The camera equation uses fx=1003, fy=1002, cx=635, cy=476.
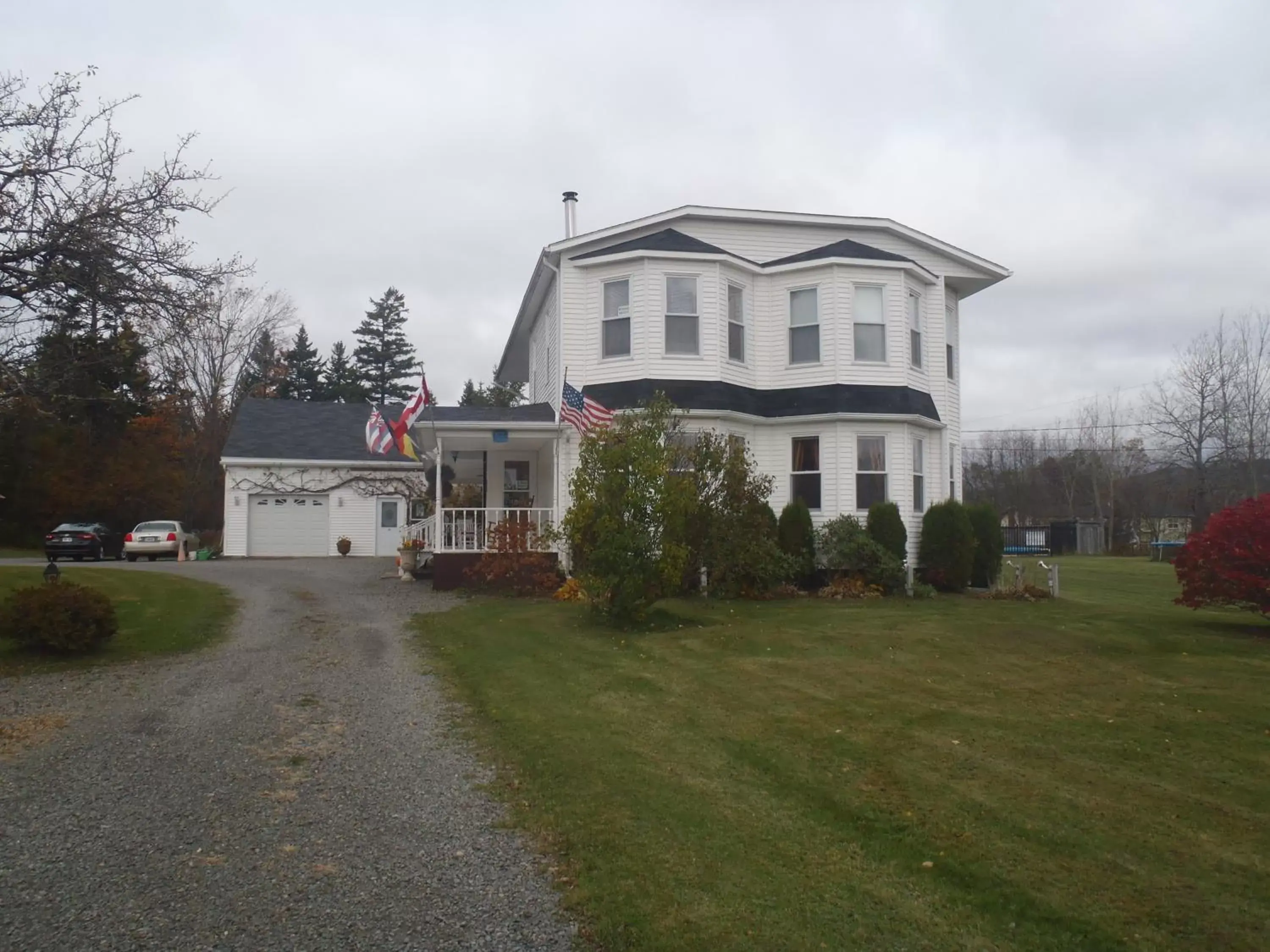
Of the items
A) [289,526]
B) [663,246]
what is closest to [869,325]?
[663,246]

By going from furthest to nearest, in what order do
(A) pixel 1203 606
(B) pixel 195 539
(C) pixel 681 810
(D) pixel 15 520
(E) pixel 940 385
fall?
(D) pixel 15 520
(B) pixel 195 539
(E) pixel 940 385
(A) pixel 1203 606
(C) pixel 681 810

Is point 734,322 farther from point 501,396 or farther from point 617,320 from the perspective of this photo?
point 501,396

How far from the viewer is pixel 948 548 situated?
1872cm

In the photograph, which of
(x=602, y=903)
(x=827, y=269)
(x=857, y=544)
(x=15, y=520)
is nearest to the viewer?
(x=602, y=903)

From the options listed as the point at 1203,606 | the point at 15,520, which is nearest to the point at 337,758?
the point at 1203,606

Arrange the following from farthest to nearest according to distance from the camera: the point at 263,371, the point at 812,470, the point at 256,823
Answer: the point at 263,371 → the point at 812,470 → the point at 256,823

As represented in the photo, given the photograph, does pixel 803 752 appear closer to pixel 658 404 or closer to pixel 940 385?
pixel 658 404

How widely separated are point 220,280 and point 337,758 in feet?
23.6

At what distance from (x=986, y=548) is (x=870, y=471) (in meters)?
2.77

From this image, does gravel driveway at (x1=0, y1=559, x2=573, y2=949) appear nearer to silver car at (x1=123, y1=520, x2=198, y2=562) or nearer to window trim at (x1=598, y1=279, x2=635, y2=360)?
window trim at (x1=598, y1=279, x2=635, y2=360)

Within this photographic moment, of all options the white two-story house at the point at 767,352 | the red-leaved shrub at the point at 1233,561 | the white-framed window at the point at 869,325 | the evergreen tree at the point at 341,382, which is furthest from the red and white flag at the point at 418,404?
the evergreen tree at the point at 341,382

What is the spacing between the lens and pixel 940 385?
2106cm

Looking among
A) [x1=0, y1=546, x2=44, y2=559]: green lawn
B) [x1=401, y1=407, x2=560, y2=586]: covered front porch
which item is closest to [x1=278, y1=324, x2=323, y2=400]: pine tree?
[x1=0, y1=546, x2=44, y2=559]: green lawn

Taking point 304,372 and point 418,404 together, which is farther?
point 304,372
